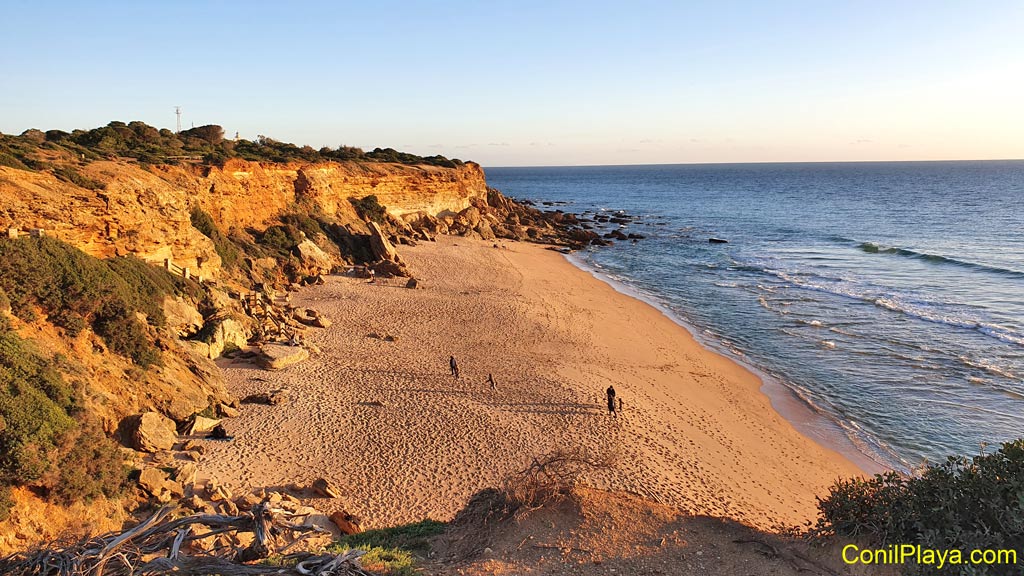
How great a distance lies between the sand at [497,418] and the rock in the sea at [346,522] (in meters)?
0.55

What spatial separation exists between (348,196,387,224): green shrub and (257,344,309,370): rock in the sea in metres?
23.9

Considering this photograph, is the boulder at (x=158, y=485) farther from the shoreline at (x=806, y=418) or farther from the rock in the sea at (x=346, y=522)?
the shoreline at (x=806, y=418)

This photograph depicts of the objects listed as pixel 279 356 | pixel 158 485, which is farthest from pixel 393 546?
pixel 279 356

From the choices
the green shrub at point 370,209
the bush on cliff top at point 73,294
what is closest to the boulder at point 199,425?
the bush on cliff top at point 73,294

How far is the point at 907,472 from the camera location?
1487 cm

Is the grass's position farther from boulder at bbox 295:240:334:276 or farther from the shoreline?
boulder at bbox 295:240:334:276

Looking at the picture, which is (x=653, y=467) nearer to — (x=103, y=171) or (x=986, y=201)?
(x=103, y=171)

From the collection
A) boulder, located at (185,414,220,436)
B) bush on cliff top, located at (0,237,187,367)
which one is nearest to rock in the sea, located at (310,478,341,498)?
boulder, located at (185,414,220,436)

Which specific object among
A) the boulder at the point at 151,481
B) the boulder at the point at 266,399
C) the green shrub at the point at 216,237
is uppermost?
the green shrub at the point at 216,237

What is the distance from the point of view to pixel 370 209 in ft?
141

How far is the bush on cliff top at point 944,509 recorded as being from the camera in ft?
22.6

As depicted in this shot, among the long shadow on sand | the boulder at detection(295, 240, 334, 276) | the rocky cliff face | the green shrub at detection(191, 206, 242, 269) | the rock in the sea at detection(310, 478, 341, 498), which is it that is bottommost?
the long shadow on sand

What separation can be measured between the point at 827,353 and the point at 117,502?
938 inches

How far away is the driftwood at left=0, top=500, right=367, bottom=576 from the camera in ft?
19.6
